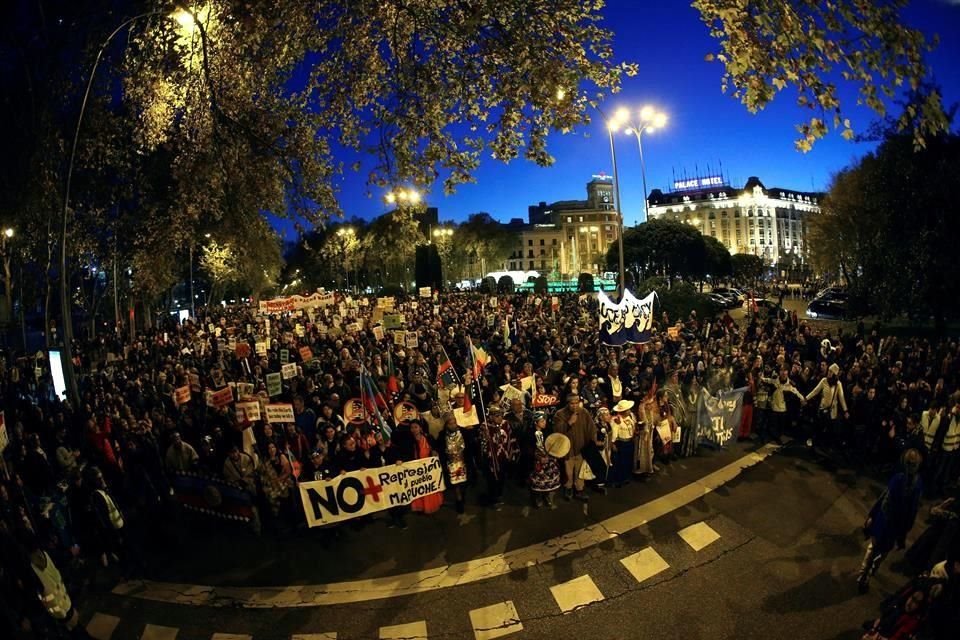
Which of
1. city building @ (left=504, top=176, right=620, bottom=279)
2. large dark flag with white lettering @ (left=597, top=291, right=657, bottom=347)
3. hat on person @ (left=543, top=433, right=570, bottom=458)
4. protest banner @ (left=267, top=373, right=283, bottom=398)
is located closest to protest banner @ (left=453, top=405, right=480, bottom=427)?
hat on person @ (left=543, top=433, right=570, bottom=458)

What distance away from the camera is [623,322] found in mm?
14422

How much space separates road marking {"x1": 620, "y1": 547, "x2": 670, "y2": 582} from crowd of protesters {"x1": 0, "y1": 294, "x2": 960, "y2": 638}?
1672mm

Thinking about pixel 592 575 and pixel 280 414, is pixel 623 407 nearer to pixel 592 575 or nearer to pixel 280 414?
pixel 592 575

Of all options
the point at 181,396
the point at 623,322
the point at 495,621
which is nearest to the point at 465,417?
the point at 495,621

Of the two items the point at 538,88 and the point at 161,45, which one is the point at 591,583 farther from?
the point at 161,45

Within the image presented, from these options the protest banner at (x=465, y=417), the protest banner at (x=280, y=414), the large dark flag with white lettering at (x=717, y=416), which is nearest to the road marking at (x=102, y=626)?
the protest banner at (x=280, y=414)

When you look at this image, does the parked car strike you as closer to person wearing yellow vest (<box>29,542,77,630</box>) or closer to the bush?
the bush

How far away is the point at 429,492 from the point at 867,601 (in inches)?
212

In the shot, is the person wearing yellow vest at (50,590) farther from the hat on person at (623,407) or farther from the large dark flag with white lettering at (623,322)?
the large dark flag with white lettering at (623,322)

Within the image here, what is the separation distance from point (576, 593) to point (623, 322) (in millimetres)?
8927

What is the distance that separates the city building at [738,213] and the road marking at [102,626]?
151572 mm

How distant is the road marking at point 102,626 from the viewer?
6064 millimetres

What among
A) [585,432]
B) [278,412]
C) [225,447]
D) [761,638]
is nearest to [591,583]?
[761,638]

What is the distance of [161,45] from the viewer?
613cm
